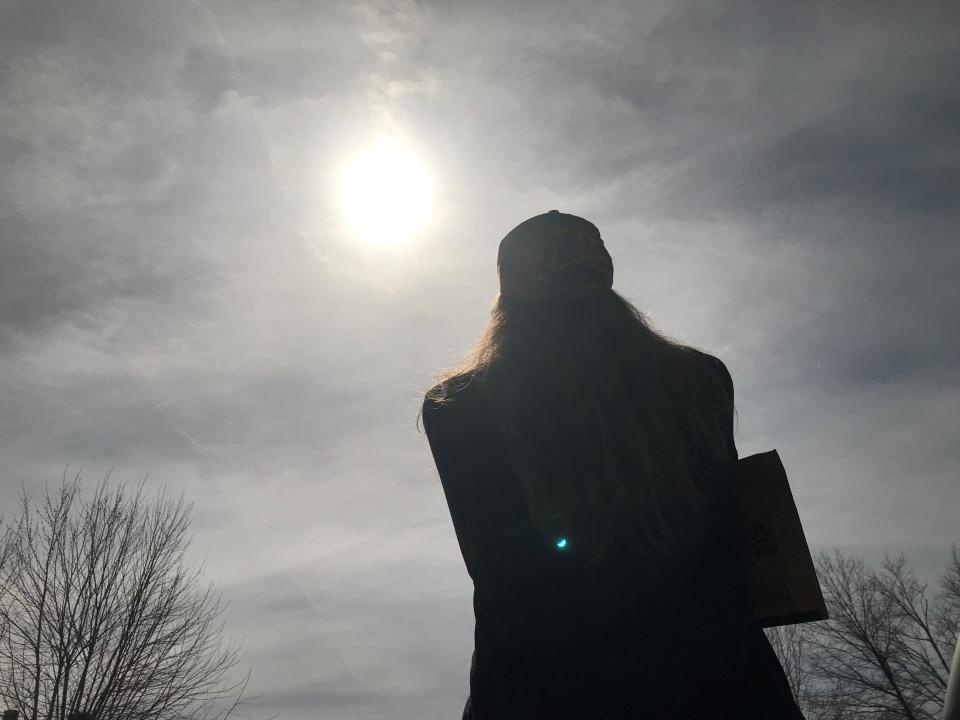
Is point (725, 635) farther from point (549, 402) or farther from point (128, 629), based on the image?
point (128, 629)

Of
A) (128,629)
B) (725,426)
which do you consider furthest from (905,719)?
(725,426)

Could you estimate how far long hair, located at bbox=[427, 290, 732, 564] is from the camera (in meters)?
1.30

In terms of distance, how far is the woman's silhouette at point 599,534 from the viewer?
1.22 meters

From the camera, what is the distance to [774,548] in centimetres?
139

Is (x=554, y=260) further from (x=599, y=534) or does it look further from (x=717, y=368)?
(x=599, y=534)

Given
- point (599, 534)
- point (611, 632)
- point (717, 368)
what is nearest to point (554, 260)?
point (717, 368)

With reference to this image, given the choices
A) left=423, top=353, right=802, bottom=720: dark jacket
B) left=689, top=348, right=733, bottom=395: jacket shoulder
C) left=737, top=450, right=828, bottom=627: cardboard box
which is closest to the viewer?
left=423, top=353, right=802, bottom=720: dark jacket

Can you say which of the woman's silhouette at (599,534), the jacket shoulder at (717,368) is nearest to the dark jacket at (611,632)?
the woman's silhouette at (599,534)

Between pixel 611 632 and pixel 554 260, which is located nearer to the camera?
pixel 611 632

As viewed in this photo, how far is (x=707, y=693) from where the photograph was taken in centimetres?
121

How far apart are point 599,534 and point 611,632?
190mm

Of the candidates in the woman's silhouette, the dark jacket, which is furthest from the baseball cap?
the dark jacket

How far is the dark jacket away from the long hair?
6 cm

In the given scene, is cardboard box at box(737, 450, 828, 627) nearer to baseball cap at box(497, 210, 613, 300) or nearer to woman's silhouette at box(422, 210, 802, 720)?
woman's silhouette at box(422, 210, 802, 720)
